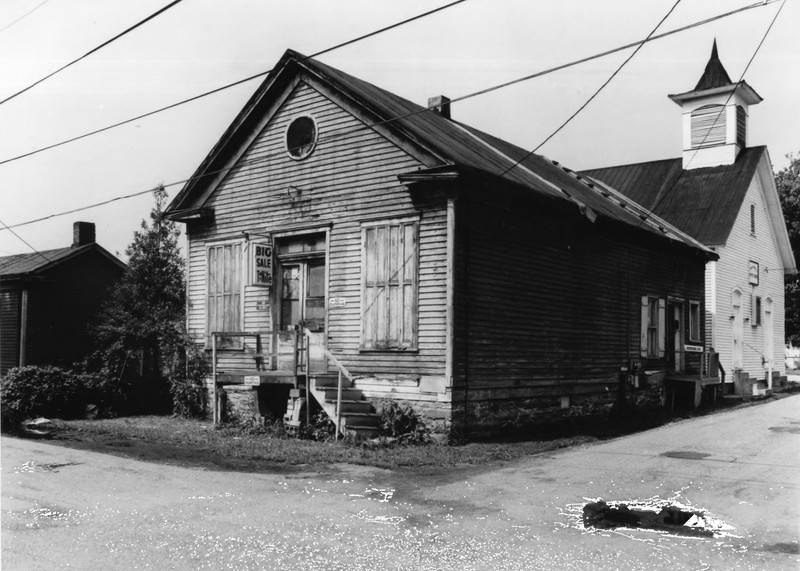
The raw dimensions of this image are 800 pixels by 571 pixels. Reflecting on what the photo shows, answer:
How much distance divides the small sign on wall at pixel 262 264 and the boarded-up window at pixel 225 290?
3.99ft

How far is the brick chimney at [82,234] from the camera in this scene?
2981 cm

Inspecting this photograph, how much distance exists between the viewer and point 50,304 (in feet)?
88.9

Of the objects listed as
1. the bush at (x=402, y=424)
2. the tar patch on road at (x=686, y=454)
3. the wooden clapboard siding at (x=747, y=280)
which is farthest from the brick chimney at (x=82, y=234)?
the tar patch on road at (x=686, y=454)

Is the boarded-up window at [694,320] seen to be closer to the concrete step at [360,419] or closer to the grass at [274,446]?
the grass at [274,446]

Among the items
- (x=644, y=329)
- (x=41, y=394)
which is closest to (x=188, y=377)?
(x=41, y=394)

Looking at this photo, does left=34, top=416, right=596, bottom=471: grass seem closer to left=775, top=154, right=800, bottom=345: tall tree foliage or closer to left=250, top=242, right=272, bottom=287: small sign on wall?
left=250, top=242, right=272, bottom=287: small sign on wall

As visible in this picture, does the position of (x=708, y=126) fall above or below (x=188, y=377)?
above

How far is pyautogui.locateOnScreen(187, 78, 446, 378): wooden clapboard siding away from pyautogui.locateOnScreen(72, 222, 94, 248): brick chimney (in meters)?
13.3

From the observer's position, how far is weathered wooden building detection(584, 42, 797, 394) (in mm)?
26391

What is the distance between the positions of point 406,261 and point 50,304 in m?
17.8

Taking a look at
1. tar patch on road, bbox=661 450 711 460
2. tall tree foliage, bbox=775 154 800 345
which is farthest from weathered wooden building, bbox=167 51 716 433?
tall tree foliage, bbox=775 154 800 345

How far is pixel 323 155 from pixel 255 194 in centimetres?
218

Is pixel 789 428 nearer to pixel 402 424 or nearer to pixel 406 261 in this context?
pixel 402 424

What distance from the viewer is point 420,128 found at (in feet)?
49.3
